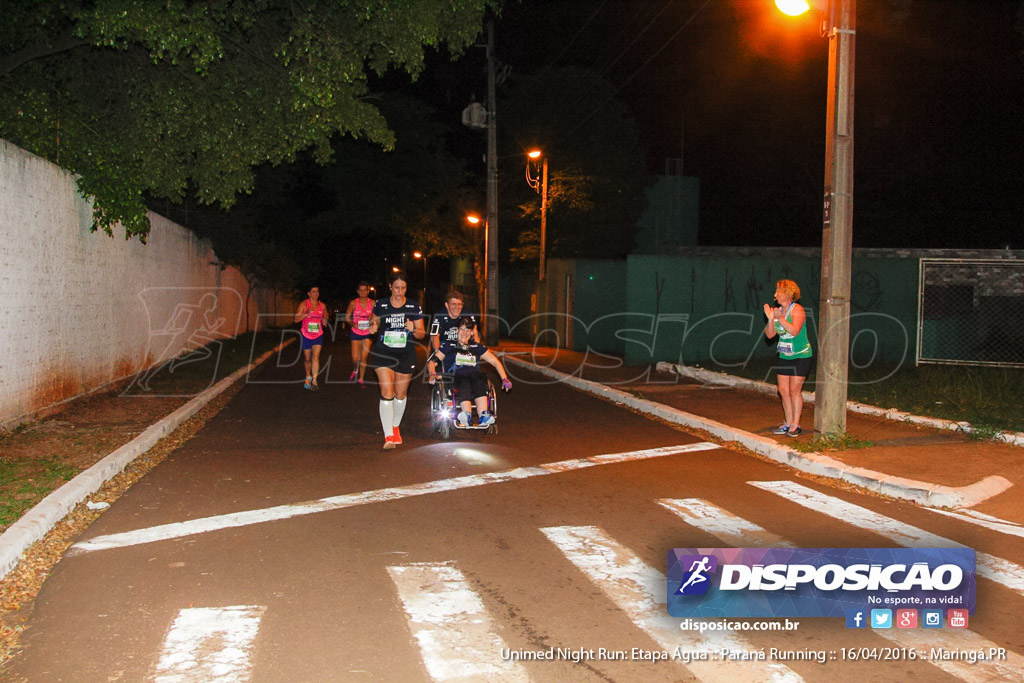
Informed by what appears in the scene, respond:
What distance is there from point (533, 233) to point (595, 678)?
109 feet

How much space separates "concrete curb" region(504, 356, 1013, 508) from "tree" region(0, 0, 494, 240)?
7.09m

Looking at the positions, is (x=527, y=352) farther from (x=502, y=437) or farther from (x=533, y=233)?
(x=502, y=437)

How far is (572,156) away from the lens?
36.8 metres

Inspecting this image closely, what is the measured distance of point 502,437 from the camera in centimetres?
1135

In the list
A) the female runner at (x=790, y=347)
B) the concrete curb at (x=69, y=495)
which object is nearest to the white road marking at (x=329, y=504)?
the concrete curb at (x=69, y=495)

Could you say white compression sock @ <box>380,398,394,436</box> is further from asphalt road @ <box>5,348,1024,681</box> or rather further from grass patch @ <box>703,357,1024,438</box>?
grass patch @ <box>703,357,1024,438</box>

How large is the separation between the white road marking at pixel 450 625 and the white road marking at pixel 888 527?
333 centimetres

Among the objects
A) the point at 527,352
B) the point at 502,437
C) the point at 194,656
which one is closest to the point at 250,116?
the point at 502,437

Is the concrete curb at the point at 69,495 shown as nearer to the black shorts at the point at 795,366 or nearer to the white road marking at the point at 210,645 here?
the white road marking at the point at 210,645

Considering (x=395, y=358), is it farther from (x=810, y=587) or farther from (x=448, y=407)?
(x=810, y=587)

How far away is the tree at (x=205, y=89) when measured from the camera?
13.0m

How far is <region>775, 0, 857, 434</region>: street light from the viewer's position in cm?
1020

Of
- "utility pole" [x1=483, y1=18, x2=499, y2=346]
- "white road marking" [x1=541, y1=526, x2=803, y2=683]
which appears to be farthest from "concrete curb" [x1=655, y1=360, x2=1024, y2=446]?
"utility pole" [x1=483, y1=18, x2=499, y2=346]

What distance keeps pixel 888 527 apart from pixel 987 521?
38.2 inches
